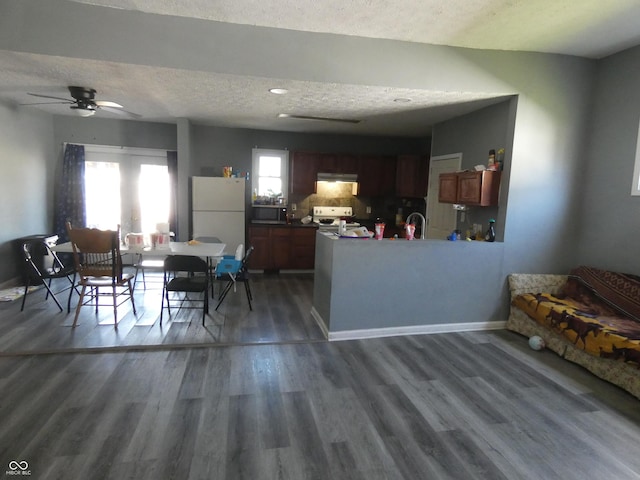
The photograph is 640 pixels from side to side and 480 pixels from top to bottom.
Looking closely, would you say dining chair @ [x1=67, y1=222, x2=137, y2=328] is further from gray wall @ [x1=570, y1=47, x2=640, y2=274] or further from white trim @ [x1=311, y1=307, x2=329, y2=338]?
gray wall @ [x1=570, y1=47, x2=640, y2=274]

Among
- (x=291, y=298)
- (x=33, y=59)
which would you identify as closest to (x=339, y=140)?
(x=291, y=298)

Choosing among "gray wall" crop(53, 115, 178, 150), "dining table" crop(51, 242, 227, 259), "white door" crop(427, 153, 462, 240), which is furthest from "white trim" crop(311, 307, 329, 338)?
"gray wall" crop(53, 115, 178, 150)

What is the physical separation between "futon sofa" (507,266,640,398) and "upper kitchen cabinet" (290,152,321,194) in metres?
3.69

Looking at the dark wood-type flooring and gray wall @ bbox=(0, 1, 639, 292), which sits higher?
gray wall @ bbox=(0, 1, 639, 292)

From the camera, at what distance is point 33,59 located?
9.39 ft

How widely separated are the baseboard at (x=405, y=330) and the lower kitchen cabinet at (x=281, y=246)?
2143 mm

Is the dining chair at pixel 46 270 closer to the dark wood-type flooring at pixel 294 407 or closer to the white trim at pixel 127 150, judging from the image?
the dark wood-type flooring at pixel 294 407

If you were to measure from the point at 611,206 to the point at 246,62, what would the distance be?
387cm

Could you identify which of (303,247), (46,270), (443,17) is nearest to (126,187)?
(46,270)

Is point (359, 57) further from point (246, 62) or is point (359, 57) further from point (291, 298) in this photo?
point (291, 298)

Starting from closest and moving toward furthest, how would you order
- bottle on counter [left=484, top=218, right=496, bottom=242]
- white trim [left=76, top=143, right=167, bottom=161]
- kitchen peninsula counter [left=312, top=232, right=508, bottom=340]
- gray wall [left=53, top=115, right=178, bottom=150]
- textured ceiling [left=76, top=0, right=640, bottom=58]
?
textured ceiling [left=76, top=0, right=640, bottom=58] < kitchen peninsula counter [left=312, top=232, right=508, bottom=340] < bottle on counter [left=484, top=218, right=496, bottom=242] < gray wall [left=53, top=115, right=178, bottom=150] < white trim [left=76, top=143, right=167, bottom=161]

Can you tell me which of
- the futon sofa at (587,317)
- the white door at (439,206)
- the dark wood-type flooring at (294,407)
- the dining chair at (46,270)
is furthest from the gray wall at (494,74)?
the dining chair at (46,270)

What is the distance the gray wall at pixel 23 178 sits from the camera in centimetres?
461

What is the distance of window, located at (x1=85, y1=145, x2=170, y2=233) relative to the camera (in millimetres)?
5812
